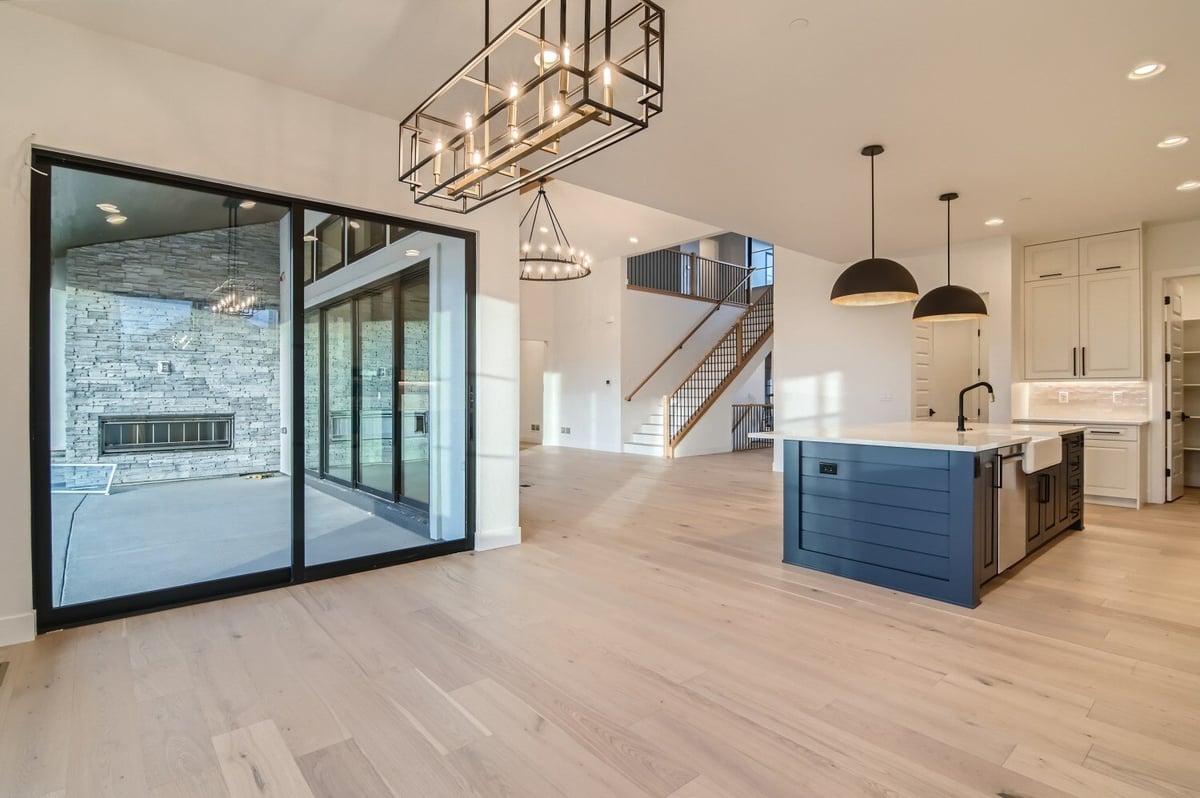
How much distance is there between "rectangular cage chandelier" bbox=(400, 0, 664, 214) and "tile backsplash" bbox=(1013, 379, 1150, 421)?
5925 millimetres

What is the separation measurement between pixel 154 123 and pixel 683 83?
2805 mm

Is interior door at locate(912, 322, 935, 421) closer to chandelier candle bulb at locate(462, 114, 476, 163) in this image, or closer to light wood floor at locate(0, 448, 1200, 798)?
light wood floor at locate(0, 448, 1200, 798)

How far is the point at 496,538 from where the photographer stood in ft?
14.3

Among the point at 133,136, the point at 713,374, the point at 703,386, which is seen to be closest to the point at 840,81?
the point at 133,136

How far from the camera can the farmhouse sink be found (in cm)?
376

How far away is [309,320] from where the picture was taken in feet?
12.0

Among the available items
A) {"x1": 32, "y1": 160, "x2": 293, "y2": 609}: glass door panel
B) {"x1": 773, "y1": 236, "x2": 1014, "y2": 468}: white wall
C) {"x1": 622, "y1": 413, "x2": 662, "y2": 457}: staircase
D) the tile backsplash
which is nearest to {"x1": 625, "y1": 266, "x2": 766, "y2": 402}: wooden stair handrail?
{"x1": 622, "y1": 413, "x2": 662, "y2": 457}: staircase

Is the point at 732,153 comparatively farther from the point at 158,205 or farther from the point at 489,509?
the point at 158,205

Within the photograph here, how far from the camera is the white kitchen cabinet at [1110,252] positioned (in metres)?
5.91

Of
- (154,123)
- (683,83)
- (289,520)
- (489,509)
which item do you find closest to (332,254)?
(154,123)

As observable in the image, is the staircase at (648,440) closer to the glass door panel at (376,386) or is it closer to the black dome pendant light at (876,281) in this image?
the black dome pendant light at (876,281)

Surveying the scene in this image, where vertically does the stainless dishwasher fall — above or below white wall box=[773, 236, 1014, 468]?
below

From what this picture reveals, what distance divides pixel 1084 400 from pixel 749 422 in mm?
5988

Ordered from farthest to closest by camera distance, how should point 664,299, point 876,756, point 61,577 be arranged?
point 664,299 → point 61,577 → point 876,756
